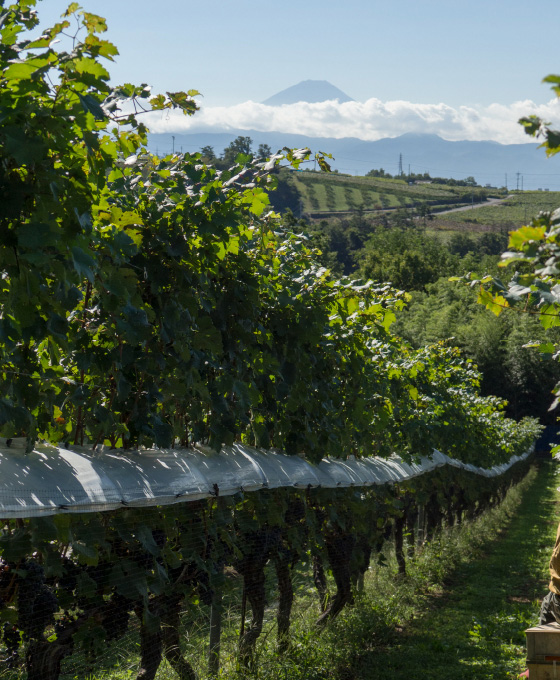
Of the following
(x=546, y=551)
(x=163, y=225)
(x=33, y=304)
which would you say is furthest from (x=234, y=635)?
(x=546, y=551)

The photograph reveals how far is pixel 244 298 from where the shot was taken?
4871 millimetres

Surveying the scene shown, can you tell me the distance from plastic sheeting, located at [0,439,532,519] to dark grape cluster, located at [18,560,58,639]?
1.30ft

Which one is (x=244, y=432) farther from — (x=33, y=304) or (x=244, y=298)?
(x=33, y=304)

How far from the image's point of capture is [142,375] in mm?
4129

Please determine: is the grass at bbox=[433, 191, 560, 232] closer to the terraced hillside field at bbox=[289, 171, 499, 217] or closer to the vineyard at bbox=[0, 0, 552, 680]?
the terraced hillside field at bbox=[289, 171, 499, 217]

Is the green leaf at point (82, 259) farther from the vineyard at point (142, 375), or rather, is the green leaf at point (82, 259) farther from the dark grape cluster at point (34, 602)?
the dark grape cluster at point (34, 602)

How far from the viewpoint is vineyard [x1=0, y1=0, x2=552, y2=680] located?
8.65 ft

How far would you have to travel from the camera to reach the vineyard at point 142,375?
104 inches

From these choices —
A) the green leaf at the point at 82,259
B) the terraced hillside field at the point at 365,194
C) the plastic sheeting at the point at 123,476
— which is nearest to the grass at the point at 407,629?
the plastic sheeting at the point at 123,476

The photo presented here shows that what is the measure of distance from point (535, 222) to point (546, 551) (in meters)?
13.1

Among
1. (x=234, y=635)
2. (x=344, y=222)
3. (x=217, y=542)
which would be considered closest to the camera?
(x=217, y=542)

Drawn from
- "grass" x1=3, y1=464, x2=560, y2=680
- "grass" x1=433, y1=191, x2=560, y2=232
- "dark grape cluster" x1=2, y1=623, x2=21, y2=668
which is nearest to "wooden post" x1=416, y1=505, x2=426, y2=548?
"grass" x1=3, y1=464, x2=560, y2=680

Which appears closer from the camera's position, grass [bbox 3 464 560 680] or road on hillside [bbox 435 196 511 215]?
grass [bbox 3 464 560 680]

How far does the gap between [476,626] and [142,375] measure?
5.57m
